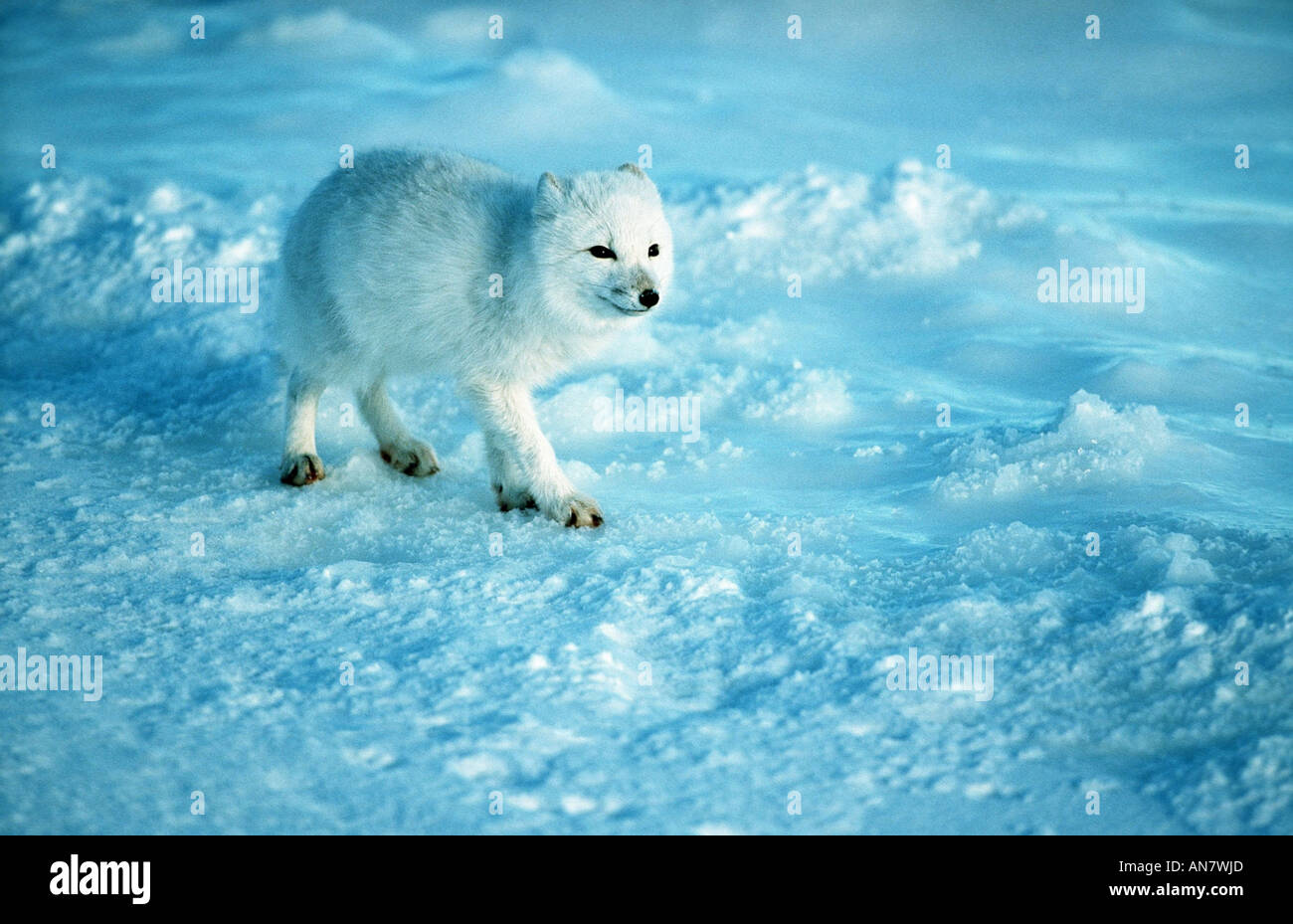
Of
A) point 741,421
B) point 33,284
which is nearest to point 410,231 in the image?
point 741,421

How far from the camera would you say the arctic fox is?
155 inches

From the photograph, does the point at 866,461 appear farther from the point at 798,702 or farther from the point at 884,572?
the point at 798,702

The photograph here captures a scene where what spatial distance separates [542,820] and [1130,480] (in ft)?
9.12

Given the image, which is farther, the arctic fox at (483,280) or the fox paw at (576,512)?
the fox paw at (576,512)

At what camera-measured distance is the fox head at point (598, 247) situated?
388 cm

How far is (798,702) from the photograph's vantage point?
9.64 ft

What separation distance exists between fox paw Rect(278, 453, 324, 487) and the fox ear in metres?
1.53

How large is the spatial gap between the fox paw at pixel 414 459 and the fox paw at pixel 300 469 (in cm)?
31

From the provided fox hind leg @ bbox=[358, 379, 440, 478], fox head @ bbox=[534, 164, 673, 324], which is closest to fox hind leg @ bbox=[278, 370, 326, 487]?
fox hind leg @ bbox=[358, 379, 440, 478]

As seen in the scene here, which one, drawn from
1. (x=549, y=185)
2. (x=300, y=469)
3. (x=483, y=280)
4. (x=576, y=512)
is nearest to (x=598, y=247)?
(x=549, y=185)

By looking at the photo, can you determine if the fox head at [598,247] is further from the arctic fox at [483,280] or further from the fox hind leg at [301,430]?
the fox hind leg at [301,430]

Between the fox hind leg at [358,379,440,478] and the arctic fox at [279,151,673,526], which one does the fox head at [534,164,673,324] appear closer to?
the arctic fox at [279,151,673,526]

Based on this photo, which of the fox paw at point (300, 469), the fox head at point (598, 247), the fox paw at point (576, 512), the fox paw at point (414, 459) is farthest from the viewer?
the fox paw at point (414, 459)

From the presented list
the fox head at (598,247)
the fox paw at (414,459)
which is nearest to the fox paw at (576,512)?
the fox head at (598,247)
